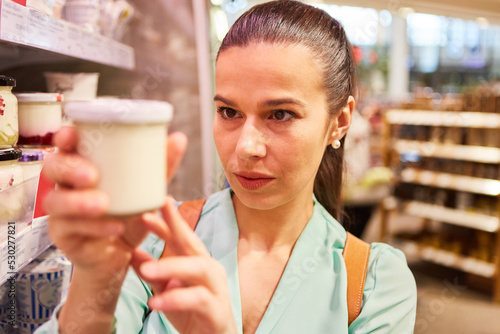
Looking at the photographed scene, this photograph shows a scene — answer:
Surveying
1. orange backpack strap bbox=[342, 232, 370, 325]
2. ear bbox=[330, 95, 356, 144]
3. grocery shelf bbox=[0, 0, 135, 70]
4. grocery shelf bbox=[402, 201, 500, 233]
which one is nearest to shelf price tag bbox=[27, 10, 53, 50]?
grocery shelf bbox=[0, 0, 135, 70]

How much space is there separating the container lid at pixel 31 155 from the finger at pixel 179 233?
0.56 m

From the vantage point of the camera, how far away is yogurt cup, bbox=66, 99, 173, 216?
20.7 inches

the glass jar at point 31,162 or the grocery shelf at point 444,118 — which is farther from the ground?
the grocery shelf at point 444,118

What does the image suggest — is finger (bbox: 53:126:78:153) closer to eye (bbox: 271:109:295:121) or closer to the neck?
eye (bbox: 271:109:295:121)

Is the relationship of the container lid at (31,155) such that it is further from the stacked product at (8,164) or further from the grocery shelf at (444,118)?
the grocery shelf at (444,118)

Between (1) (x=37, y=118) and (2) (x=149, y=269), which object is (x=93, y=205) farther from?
(1) (x=37, y=118)

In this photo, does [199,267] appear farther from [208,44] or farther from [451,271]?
[451,271]

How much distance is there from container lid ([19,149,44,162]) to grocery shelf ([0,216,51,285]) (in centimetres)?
15

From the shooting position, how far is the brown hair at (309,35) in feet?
3.55

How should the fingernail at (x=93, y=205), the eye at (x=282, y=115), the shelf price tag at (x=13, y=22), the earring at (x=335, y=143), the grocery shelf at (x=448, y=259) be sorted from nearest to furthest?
the fingernail at (x=93, y=205), the shelf price tag at (x=13, y=22), the eye at (x=282, y=115), the earring at (x=335, y=143), the grocery shelf at (x=448, y=259)

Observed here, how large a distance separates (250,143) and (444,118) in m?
4.08

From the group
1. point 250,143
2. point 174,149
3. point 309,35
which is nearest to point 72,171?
point 174,149

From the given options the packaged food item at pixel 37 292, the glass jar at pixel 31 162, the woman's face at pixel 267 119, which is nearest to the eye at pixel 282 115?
the woman's face at pixel 267 119

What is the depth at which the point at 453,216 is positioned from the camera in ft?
14.5
